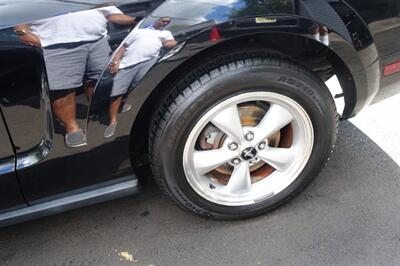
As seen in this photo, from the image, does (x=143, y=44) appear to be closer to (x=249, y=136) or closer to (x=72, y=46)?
(x=72, y=46)

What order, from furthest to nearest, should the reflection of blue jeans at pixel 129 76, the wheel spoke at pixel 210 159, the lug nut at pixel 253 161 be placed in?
1. the lug nut at pixel 253 161
2. the wheel spoke at pixel 210 159
3. the reflection of blue jeans at pixel 129 76

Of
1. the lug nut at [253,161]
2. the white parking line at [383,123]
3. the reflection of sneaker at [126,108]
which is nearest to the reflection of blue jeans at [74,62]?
the reflection of sneaker at [126,108]

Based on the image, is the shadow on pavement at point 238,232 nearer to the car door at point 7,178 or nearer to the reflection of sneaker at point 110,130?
the car door at point 7,178

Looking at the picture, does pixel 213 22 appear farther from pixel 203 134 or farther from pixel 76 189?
pixel 76 189

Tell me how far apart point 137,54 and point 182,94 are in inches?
11.0

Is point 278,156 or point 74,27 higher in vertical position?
point 74,27

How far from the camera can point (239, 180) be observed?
2.22 meters

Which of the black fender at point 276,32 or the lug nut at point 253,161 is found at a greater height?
the black fender at point 276,32

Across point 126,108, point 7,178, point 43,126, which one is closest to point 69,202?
point 7,178

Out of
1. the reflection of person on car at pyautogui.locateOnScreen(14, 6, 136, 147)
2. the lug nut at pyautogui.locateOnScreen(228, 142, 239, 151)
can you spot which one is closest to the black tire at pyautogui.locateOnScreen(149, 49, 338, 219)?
the lug nut at pyautogui.locateOnScreen(228, 142, 239, 151)

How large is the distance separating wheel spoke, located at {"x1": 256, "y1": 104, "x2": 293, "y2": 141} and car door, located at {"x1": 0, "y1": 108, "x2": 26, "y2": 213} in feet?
3.57

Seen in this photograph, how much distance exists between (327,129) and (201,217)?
0.77 m

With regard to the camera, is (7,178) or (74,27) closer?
(74,27)

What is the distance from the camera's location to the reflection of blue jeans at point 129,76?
1.73 meters
